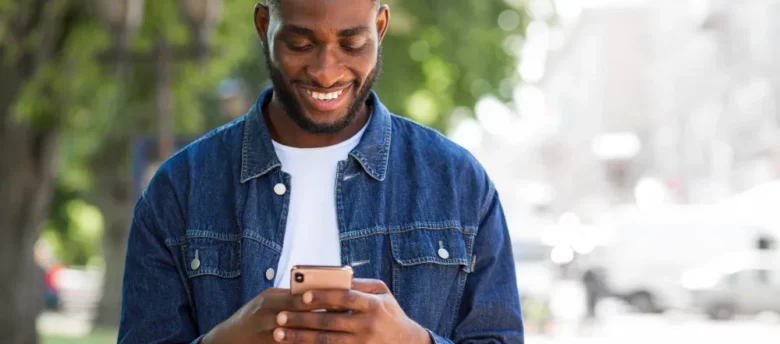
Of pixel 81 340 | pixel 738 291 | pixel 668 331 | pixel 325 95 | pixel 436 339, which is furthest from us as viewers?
pixel 738 291

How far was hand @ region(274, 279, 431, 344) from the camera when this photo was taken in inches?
107

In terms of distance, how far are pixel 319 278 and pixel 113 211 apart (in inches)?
855

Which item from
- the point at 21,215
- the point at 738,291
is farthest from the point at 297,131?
the point at 738,291

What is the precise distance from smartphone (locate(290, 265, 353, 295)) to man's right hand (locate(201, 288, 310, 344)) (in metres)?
0.02

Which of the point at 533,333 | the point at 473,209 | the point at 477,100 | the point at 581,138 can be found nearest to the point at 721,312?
the point at 533,333

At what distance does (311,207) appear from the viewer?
3.20 m

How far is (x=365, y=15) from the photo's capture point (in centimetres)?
305

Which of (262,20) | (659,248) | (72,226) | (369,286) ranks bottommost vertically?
(369,286)

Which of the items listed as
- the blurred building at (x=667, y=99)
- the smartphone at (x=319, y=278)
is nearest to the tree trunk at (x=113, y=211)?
the smartphone at (x=319, y=278)

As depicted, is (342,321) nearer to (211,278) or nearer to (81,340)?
(211,278)

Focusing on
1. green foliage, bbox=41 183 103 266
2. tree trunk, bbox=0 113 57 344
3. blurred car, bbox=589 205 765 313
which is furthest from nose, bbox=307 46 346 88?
blurred car, bbox=589 205 765 313

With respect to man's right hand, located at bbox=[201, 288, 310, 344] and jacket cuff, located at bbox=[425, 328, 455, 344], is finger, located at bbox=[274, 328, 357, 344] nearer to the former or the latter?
man's right hand, located at bbox=[201, 288, 310, 344]

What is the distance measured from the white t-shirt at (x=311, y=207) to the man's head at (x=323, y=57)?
93 millimetres

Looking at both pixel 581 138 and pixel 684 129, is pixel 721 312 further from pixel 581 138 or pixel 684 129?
pixel 581 138
